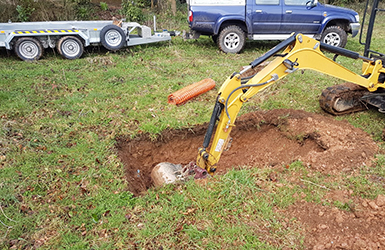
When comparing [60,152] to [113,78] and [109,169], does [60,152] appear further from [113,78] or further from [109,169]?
[113,78]

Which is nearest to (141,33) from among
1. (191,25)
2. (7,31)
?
(191,25)

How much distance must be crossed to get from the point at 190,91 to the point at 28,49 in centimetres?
596

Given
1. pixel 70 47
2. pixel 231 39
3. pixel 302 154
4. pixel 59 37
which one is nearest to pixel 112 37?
pixel 70 47

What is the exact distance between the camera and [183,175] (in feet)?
15.8

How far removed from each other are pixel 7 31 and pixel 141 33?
4.21 metres

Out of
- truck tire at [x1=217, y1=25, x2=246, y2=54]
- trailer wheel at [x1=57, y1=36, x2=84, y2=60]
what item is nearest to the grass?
trailer wheel at [x1=57, y1=36, x2=84, y2=60]

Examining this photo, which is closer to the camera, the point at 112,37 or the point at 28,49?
the point at 28,49

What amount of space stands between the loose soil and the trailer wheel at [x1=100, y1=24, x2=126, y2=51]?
544cm

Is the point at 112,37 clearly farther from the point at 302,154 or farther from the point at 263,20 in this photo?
the point at 302,154

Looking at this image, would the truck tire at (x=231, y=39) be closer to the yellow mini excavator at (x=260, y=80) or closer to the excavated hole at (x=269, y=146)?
the excavated hole at (x=269, y=146)

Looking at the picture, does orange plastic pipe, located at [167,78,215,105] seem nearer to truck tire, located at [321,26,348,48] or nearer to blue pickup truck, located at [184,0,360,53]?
blue pickup truck, located at [184,0,360,53]

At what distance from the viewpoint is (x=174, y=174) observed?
496cm

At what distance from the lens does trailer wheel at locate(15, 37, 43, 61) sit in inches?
378

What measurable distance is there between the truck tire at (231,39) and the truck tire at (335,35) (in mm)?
3061
